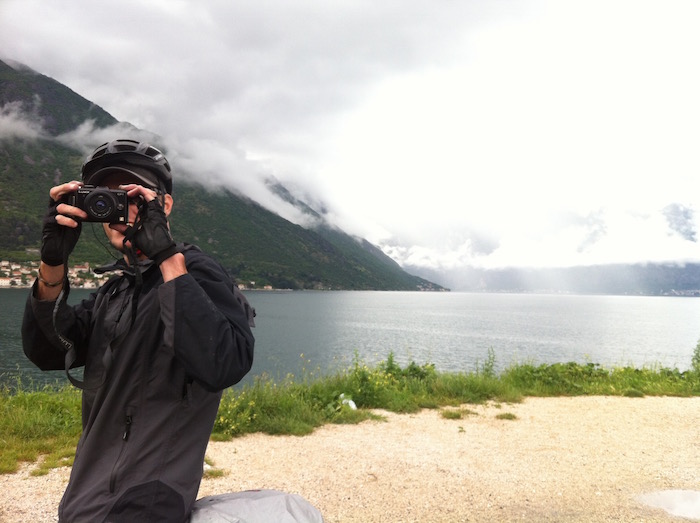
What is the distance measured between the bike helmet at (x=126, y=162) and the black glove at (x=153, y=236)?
0.32 m

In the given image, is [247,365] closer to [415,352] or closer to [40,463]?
[40,463]

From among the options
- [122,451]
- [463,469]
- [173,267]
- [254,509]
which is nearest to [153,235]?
[173,267]

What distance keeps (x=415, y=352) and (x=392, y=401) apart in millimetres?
35424

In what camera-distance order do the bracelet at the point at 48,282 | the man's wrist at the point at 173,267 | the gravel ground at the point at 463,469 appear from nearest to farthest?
the man's wrist at the point at 173,267 < the bracelet at the point at 48,282 < the gravel ground at the point at 463,469

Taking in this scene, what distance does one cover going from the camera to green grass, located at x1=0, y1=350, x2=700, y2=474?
21.4ft

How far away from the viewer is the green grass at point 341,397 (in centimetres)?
654

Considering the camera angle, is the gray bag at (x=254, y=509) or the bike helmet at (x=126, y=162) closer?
the gray bag at (x=254, y=509)

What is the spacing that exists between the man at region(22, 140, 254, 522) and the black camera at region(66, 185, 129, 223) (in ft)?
0.08

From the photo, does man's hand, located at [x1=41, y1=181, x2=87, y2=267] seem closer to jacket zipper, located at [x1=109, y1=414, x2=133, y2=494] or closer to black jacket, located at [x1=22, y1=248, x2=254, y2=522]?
black jacket, located at [x1=22, y1=248, x2=254, y2=522]

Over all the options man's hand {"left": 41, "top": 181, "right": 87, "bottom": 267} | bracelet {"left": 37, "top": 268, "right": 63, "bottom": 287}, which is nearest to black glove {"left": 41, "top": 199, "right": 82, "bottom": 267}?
man's hand {"left": 41, "top": 181, "right": 87, "bottom": 267}

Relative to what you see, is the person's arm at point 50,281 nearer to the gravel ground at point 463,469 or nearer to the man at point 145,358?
the man at point 145,358

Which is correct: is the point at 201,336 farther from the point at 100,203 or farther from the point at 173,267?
the point at 100,203

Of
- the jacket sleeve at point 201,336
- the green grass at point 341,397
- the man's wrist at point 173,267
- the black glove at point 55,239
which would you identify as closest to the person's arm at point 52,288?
the black glove at point 55,239

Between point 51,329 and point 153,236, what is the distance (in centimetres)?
73
